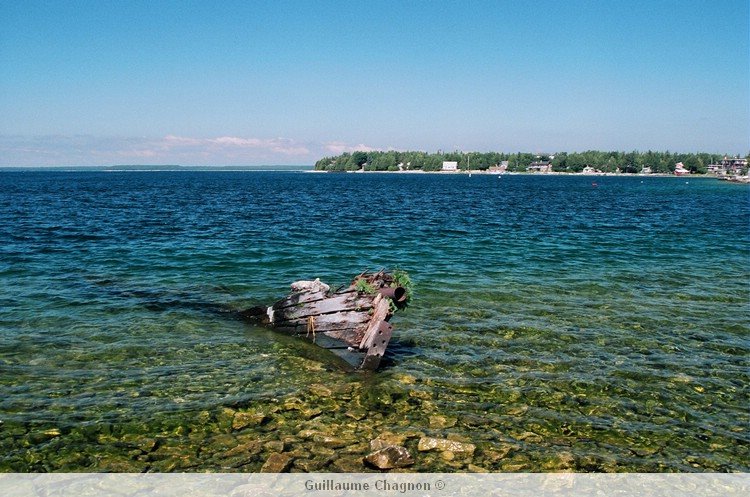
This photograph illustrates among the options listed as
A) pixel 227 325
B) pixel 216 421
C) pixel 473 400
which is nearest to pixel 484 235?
pixel 227 325

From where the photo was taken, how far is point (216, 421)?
11.1 metres

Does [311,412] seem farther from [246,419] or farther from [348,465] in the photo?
[348,465]

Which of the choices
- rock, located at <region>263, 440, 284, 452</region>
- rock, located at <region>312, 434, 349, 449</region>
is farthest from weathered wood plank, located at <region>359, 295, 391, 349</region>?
rock, located at <region>263, 440, 284, 452</region>

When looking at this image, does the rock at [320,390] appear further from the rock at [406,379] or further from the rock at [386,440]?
the rock at [386,440]

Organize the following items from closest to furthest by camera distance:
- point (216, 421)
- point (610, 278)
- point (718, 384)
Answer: point (216, 421) < point (718, 384) < point (610, 278)

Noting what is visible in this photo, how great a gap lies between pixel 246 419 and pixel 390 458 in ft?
11.0

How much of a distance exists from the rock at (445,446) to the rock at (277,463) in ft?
7.83

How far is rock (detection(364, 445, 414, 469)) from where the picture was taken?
9414mm

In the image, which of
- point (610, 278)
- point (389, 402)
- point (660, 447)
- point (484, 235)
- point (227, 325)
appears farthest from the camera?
point (484, 235)

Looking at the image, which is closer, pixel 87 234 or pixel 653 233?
pixel 87 234

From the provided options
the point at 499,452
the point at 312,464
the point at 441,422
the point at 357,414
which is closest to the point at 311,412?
the point at 357,414

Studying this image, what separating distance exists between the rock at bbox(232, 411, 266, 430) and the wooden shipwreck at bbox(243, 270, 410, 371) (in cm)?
349

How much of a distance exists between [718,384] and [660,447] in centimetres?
420

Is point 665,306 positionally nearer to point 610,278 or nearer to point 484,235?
point 610,278
